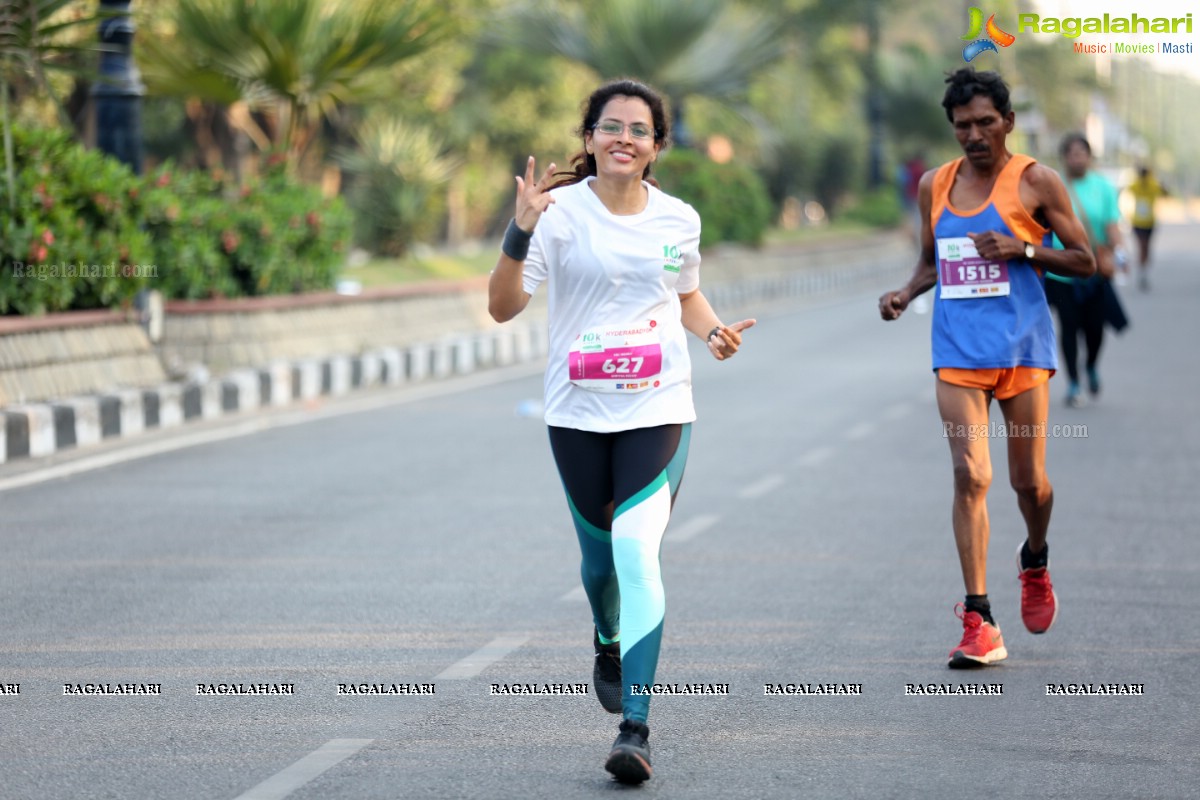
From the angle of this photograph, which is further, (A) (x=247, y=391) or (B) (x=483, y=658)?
(A) (x=247, y=391)

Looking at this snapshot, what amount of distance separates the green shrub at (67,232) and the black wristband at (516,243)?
8.89m

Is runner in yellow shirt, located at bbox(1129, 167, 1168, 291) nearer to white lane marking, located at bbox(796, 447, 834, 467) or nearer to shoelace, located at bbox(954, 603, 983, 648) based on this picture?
white lane marking, located at bbox(796, 447, 834, 467)

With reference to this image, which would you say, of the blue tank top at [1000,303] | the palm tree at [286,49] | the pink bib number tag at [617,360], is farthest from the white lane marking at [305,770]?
the palm tree at [286,49]

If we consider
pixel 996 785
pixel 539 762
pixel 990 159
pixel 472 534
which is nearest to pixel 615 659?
pixel 539 762

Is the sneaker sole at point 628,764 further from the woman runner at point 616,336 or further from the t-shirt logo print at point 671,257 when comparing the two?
the t-shirt logo print at point 671,257

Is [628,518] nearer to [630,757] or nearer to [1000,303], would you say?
[630,757]

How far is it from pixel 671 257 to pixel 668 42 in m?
24.9

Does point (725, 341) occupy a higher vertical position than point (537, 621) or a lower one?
higher

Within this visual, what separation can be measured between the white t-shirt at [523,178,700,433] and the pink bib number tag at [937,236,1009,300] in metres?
1.67

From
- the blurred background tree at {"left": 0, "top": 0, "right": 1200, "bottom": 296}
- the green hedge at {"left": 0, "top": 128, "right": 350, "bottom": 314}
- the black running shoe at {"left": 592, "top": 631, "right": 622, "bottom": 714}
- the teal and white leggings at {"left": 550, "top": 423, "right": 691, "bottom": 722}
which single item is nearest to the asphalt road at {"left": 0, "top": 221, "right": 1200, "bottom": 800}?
the black running shoe at {"left": 592, "top": 631, "right": 622, "bottom": 714}

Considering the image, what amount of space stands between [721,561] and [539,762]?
3.61 meters

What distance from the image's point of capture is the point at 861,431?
14.6 meters

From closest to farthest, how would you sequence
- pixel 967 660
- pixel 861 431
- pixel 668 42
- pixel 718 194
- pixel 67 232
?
1. pixel 967 660
2. pixel 67 232
3. pixel 861 431
4. pixel 668 42
5. pixel 718 194

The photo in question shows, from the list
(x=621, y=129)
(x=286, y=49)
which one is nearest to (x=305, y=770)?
(x=621, y=129)
